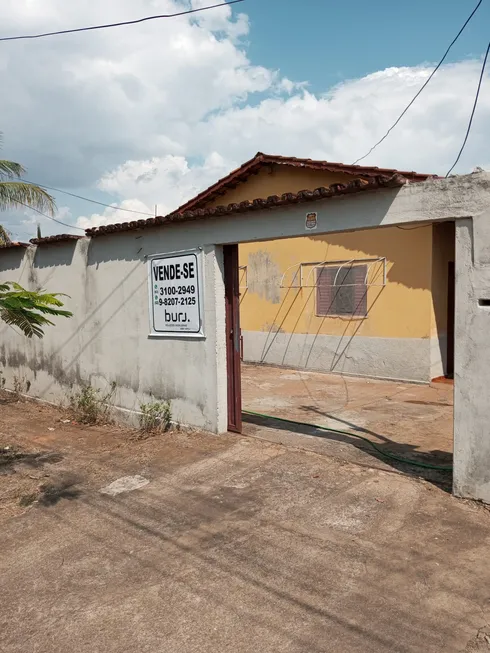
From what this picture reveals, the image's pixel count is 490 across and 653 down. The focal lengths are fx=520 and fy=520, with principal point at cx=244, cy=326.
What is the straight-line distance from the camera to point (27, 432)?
822 cm

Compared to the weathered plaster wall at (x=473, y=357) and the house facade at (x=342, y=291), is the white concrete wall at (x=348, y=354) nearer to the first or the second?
the house facade at (x=342, y=291)

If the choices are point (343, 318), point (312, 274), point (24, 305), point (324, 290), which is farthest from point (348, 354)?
point (24, 305)

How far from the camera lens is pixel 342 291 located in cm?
1248

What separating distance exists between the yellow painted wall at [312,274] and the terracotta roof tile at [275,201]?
5076mm

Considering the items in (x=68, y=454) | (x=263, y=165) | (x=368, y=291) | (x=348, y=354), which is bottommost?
(x=68, y=454)

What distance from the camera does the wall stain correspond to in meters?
14.0

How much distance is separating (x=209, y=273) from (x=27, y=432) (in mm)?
4016

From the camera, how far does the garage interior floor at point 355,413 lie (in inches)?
255

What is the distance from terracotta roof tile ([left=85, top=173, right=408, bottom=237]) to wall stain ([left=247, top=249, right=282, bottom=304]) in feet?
21.0

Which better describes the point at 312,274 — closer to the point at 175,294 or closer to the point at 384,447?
the point at 175,294

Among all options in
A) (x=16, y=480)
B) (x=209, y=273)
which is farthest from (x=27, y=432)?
(x=209, y=273)

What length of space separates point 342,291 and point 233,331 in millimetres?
6038

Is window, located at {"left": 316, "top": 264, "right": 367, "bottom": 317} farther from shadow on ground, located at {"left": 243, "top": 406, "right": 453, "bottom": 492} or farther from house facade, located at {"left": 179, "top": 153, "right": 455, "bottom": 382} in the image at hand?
shadow on ground, located at {"left": 243, "top": 406, "right": 453, "bottom": 492}

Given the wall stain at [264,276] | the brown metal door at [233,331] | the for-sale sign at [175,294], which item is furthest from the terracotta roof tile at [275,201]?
the wall stain at [264,276]
